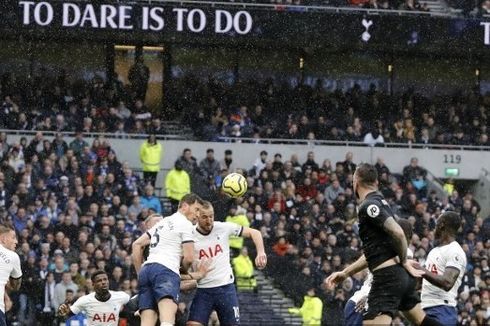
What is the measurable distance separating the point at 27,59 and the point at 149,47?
10.4 ft

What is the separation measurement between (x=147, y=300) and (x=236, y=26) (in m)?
17.8

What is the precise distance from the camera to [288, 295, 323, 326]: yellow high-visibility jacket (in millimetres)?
24703

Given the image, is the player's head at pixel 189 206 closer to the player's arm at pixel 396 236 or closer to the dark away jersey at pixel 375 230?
the dark away jersey at pixel 375 230

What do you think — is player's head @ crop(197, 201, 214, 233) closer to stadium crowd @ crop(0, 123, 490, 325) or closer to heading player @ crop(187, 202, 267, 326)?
heading player @ crop(187, 202, 267, 326)

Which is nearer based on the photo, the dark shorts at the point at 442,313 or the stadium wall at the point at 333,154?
the dark shorts at the point at 442,313

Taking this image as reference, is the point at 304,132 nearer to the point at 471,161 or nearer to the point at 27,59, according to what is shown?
the point at 471,161

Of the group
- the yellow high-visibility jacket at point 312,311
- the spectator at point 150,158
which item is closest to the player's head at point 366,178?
the yellow high-visibility jacket at point 312,311

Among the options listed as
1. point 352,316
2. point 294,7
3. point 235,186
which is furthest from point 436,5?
point 352,316

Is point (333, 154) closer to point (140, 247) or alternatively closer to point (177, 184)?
point (177, 184)

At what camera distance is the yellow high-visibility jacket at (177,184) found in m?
27.9

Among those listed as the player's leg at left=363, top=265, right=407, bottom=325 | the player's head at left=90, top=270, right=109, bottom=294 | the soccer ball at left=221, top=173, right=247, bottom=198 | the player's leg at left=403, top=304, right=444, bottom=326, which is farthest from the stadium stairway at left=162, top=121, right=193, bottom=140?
the player's leg at left=363, top=265, right=407, bottom=325

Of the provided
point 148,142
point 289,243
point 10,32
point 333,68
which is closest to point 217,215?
point 289,243

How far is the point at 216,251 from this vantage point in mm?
16328

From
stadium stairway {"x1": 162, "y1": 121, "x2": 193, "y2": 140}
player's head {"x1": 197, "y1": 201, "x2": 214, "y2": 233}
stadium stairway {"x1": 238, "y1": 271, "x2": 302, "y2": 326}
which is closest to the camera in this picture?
player's head {"x1": 197, "y1": 201, "x2": 214, "y2": 233}
